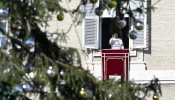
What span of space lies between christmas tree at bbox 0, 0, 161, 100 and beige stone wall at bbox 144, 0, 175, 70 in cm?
908

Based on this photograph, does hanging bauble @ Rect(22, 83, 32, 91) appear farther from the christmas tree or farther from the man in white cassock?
the man in white cassock

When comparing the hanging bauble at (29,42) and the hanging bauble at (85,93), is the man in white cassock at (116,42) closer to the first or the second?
the hanging bauble at (85,93)

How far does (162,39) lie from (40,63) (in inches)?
389

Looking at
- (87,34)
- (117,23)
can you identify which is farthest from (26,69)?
(87,34)

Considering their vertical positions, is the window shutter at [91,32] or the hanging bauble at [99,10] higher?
the hanging bauble at [99,10]

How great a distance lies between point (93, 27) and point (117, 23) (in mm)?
9313

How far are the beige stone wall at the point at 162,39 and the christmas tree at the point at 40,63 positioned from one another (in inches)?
357

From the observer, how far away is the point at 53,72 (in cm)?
679

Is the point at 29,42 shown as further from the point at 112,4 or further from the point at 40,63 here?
the point at 112,4

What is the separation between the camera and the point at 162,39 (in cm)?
1652

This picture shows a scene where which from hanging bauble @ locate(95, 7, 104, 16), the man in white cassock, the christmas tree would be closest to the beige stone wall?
the man in white cassock

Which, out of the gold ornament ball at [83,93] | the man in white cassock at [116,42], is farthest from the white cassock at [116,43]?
the gold ornament ball at [83,93]

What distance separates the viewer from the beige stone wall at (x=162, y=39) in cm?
1642

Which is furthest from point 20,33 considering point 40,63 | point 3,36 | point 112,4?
point 112,4
